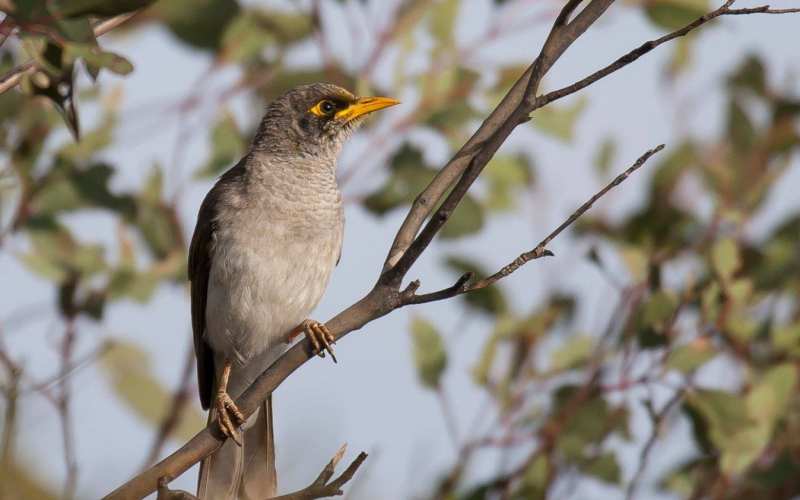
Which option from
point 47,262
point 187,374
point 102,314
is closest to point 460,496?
point 187,374

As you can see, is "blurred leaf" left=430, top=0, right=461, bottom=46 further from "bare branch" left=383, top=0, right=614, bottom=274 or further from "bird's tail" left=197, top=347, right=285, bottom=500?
"bare branch" left=383, top=0, right=614, bottom=274

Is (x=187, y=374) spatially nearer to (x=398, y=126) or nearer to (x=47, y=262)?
(x=47, y=262)

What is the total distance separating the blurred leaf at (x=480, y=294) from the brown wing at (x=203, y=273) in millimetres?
974

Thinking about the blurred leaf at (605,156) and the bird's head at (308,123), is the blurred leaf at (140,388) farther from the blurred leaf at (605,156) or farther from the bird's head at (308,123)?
the blurred leaf at (605,156)

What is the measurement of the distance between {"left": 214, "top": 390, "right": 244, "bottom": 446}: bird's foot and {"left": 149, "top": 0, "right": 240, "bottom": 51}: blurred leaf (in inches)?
51.4

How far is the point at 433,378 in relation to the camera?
15.1 feet

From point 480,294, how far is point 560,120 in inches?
31.0

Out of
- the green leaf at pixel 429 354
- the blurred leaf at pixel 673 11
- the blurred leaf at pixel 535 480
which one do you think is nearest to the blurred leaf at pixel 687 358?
the blurred leaf at pixel 535 480

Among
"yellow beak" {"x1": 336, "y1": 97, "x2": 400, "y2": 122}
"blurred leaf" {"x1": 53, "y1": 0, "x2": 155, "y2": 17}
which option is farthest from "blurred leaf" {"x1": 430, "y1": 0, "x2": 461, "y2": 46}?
"blurred leaf" {"x1": 53, "y1": 0, "x2": 155, "y2": 17}

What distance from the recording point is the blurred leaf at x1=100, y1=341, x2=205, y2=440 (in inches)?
197

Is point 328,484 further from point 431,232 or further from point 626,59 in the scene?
point 626,59

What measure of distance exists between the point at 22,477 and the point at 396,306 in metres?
1.29

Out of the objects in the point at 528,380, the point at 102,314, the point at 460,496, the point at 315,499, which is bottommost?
the point at 315,499

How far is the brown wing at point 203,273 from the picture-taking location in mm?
4629
